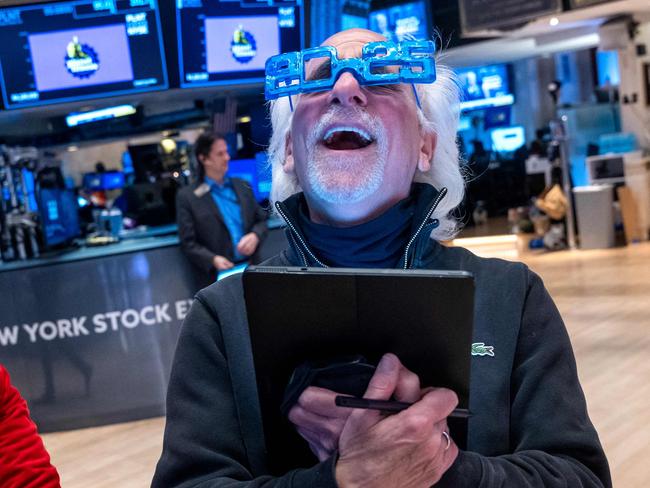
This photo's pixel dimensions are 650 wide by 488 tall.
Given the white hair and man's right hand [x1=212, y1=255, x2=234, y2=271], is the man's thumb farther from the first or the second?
man's right hand [x1=212, y1=255, x2=234, y2=271]

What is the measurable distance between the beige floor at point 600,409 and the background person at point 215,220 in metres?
1.15

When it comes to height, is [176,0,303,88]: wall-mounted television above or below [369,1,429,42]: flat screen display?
below

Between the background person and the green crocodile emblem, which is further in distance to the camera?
the background person

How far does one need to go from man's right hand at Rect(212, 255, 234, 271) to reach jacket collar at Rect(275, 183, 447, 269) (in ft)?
12.4

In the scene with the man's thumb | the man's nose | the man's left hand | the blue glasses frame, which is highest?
the blue glasses frame

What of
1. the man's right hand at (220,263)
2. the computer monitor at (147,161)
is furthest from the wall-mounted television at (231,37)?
the man's right hand at (220,263)

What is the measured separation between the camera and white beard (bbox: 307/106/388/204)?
1240 millimetres

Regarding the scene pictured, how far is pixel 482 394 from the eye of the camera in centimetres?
120

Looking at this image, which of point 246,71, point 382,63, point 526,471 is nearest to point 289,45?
point 246,71

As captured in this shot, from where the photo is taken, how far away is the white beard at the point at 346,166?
1.24 m

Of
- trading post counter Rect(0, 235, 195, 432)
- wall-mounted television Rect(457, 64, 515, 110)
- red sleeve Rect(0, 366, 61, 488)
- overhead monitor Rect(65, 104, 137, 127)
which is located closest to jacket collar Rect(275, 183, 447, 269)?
red sleeve Rect(0, 366, 61, 488)

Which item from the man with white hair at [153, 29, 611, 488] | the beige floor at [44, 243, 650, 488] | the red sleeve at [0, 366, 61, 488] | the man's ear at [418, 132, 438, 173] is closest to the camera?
the man with white hair at [153, 29, 611, 488]

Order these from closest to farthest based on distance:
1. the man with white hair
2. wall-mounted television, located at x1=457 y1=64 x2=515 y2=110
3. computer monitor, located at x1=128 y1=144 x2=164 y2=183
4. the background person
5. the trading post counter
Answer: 1. the man with white hair
2. the background person
3. the trading post counter
4. computer monitor, located at x1=128 y1=144 x2=164 y2=183
5. wall-mounted television, located at x1=457 y1=64 x2=515 y2=110

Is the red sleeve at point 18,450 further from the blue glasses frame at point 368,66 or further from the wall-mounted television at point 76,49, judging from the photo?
the wall-mounted television at point 76,49
